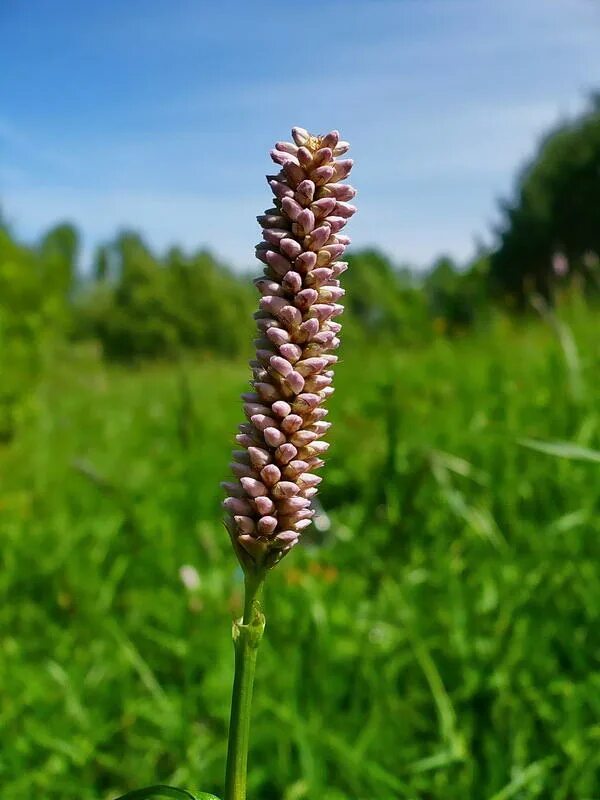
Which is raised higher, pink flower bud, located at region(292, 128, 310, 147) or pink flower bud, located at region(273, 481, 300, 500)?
pink flower bud, located at region(292, 128, 310, 147)

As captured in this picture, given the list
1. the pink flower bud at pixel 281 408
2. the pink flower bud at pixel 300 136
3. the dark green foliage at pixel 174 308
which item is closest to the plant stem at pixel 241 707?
the pink flower bud at pixel 281 408

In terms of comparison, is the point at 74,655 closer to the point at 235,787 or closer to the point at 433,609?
the point at 433,609

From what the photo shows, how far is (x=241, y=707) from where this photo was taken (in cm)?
98

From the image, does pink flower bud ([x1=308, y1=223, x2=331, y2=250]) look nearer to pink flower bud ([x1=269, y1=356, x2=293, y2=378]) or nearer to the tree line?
pink flower bud ([x1=269, y1=356, x2=293, y2=378])

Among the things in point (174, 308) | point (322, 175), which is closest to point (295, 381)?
point (322, 175)

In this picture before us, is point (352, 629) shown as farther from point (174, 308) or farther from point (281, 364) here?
point (174, 308)

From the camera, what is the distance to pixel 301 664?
3391mm

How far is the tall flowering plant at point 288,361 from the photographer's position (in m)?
1.02

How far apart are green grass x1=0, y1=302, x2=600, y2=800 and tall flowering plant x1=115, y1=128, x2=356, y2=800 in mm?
800

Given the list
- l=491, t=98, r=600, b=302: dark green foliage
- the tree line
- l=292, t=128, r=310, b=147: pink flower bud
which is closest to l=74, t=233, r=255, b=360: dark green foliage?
the tree line

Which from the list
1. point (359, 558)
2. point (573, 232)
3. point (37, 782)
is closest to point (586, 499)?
point (359, 558)

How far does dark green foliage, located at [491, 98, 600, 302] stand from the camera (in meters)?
36.9

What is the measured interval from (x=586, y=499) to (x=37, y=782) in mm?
2580

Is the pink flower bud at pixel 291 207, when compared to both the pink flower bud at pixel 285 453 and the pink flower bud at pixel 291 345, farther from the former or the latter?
the pink flower bud at pixel 285 453
